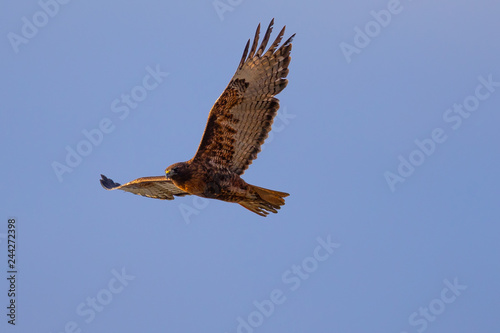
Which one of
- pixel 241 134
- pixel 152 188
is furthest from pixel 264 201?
pixel 152 188

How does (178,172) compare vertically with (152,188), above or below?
below

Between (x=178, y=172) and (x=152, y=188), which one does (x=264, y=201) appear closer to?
(x=178, y=172)

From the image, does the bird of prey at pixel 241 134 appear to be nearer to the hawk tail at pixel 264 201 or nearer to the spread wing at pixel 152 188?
the hawk tail at pixel 264 201

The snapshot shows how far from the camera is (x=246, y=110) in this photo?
583 inches

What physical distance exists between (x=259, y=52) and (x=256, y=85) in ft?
1.95

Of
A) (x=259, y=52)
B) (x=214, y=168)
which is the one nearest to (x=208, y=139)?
(x=214, y=168)

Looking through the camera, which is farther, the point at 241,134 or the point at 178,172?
the point at 241,134

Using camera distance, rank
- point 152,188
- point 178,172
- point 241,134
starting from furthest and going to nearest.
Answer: point 152,188
point 241,134
point 178,172

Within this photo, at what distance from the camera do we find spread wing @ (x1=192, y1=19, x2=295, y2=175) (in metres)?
14.5

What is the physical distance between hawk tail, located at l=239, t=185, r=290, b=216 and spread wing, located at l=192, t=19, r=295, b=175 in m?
0.60

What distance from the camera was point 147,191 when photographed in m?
17.2

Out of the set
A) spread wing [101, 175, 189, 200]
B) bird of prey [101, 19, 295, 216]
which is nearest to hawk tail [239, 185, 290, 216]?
bird of prey [101, 19, 295, 216]

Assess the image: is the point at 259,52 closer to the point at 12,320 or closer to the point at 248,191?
the point at 248,191

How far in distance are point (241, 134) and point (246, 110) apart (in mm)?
493
